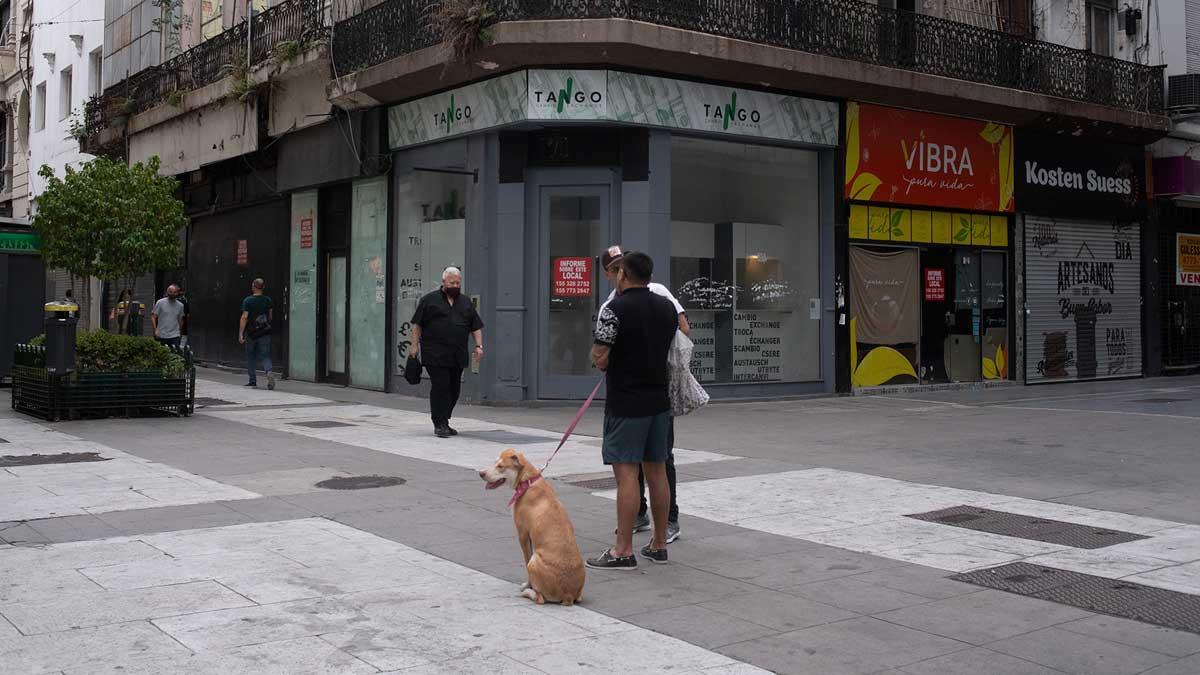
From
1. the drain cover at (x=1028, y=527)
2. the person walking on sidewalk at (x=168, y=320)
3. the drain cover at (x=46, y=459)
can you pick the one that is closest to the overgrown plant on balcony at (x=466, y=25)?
the person walking on sidewalk at (x=168, y=320)

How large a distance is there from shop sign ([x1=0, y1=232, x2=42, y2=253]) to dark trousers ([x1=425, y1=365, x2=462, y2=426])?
9735 mm

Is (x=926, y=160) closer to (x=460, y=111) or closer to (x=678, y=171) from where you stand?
(x=678, y=171)

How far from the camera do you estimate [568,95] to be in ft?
50.0

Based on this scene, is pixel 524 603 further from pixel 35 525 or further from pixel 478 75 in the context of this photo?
pixel 478 75

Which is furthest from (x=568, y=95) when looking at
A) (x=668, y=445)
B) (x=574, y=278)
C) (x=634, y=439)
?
(x=634, y=439)

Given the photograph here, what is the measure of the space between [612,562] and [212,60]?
824 inches

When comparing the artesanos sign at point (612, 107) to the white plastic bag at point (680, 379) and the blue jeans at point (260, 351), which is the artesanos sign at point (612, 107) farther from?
the white plastic bag at point (680, 379)

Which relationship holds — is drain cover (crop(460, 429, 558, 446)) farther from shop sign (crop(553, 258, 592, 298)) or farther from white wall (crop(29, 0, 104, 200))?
white wall (crop(29, 0, 104, 200))

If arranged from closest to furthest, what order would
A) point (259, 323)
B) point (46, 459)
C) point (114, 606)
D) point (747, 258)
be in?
1. point (114, 606)
2. point (46, 459)
3. point (747, 258)
4. point (259, 323)

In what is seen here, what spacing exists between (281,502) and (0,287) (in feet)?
41.1

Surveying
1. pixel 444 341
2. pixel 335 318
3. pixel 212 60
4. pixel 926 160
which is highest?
pixel 212 60

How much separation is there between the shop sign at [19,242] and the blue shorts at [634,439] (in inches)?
607

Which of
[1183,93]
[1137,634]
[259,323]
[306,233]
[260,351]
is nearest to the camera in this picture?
[1137,634]

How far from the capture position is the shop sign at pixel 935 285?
19.3 metres
